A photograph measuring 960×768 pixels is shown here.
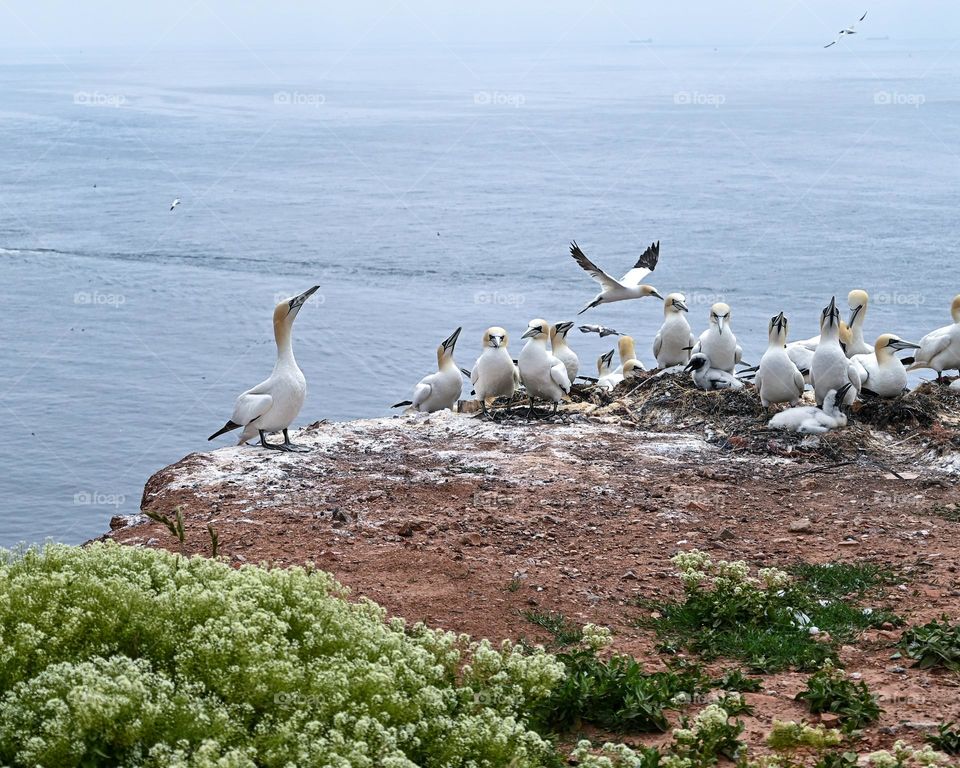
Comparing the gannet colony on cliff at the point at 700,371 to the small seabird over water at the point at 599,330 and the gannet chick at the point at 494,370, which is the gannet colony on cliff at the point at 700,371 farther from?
the small seabird over water at the point at 599,330

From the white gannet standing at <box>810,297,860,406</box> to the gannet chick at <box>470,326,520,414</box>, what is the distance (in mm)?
2526

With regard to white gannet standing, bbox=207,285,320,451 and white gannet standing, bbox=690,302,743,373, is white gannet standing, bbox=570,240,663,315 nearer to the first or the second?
white gannet standing, bbox=690,302,743,373

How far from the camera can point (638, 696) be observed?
16.3ft

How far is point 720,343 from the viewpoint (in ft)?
35.3

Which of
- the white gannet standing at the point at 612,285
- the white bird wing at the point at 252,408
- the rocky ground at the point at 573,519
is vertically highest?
the white gannet standing at the point at 612,285

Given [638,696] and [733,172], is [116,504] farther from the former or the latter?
[733,172]

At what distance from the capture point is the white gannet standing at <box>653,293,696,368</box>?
1173 cm

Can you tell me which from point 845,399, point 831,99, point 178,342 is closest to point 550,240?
point 178,342

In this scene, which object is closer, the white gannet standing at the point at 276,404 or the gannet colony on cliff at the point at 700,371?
the white gannet standing at the point at 276,404

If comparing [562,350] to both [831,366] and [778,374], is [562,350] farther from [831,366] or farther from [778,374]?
[831,366]

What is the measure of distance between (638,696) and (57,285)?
42.8 ft

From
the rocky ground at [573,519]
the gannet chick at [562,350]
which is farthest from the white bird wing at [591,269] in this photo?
the rocky ground at [573,519]

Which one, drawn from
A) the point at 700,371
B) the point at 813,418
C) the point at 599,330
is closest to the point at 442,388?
the point at 700,371

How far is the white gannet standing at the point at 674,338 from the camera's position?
38.5 feet
